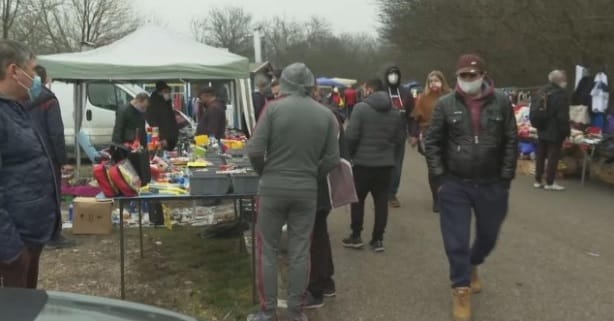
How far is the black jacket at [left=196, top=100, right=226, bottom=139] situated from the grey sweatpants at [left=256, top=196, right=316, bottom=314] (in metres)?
5.23

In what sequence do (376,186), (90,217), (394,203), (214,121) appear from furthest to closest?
(214,121)
(394,203)
(90,217)
(376,186)

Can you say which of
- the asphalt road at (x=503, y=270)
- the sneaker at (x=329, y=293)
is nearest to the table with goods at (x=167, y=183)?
the sneaker at (x=329, y=293)

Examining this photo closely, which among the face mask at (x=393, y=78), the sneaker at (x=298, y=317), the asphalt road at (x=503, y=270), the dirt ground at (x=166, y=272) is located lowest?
the dirt ground at (x=166, y=272)

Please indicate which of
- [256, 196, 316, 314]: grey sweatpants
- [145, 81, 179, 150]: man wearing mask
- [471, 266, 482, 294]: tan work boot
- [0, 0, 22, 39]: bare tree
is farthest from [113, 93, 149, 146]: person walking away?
[0, 0, 22, 39]: bare tree

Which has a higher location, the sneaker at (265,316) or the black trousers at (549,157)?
the black trousers at (549,157)

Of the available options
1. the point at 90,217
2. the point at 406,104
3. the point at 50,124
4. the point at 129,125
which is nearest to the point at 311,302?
the point at 50,124

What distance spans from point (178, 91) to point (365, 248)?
63.2 ft

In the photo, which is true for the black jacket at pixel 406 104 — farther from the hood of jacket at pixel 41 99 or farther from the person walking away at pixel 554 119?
the hood of jacket at pixel 41 99

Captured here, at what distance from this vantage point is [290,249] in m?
4.40

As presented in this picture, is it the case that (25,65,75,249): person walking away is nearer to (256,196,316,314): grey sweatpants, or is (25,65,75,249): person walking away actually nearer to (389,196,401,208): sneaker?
(256,196,316,314): grey sweatpants

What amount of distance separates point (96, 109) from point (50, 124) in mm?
8986

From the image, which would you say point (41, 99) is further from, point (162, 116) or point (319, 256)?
point (162, 116)

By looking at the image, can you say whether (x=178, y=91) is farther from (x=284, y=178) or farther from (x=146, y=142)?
(x=284, y=178)

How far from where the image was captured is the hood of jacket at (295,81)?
4270mm
